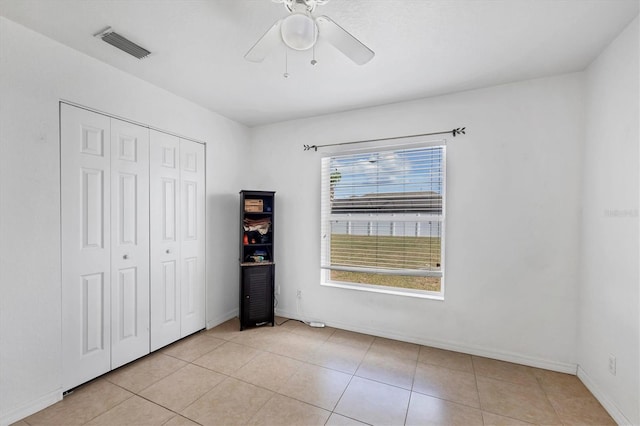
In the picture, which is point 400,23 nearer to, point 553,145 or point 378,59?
point 378,59

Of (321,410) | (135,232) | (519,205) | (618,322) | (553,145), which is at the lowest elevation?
(321,410)

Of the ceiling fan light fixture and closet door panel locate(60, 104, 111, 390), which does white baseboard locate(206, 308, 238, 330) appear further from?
the ceiling fan light fixture

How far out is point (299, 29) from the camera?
1.19 meters

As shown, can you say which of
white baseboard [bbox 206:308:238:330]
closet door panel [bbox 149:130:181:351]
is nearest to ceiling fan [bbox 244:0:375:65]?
closet door panel [bbox 149:130:181:351]

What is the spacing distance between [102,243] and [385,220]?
2717 mm

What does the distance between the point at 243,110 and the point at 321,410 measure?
3100 millimetres

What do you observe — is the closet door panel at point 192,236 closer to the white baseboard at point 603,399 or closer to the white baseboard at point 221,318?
the white baseboard at point 221,318

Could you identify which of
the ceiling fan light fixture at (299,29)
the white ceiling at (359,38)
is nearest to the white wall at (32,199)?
the white ceiling at (359,38)

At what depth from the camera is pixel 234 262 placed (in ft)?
11.8

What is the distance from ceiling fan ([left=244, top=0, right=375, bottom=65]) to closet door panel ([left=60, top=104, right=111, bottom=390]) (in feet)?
5.22

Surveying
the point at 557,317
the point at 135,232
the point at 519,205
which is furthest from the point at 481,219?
the point at 135,232

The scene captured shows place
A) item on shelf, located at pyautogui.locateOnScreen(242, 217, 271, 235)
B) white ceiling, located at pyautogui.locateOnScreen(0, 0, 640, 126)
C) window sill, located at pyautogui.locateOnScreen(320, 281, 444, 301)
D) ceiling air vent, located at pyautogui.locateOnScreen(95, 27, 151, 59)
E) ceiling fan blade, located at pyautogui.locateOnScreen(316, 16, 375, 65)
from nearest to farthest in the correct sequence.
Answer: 1. ceiling fan blade, located at pyautogui.locateOnScreen(316, 16, 375, 65)
2. white ceiling, located at pyautogui.locateOnScreen(0, 0, 640, 126)
3. ceiling air vent, located at pyautogui.locateOnScreen(95, 27, 151, 59)
4. window sill, located at pyautogui.locateOnScreen(320, 281, 444, 301)
5. item on shelf, located at pyautogui.locateOnScreen(242, 217, 271, 235)

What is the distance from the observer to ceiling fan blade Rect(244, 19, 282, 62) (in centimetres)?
134

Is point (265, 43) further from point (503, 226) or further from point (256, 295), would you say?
point (256, 295)
